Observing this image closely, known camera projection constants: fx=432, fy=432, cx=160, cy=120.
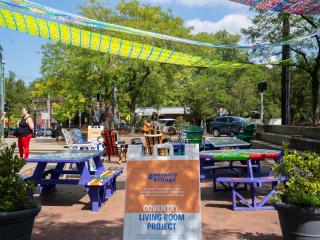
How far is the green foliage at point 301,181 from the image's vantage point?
4324 millimetres

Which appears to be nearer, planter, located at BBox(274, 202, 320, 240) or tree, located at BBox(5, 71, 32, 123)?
planter, located at BBox(274, 202, 320, 240)

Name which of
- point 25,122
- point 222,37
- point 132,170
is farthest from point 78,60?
point 222,37

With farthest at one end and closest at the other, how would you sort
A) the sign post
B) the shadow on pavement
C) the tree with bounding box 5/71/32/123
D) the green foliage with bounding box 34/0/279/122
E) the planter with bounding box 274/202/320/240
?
the tree with bounding box 5/71/32/123 → the green foliage with bounding box 34/0/279/122 → the shadow on pavement → the planter with bounding box 274/202/320/240 → the sign post

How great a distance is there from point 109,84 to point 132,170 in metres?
22.0

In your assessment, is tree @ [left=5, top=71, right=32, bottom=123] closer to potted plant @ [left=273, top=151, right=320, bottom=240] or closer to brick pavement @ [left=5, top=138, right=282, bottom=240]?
brick pavement @ [left=5, top=138, right=282, bottom=240]

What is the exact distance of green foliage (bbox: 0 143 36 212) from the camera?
4016 mm

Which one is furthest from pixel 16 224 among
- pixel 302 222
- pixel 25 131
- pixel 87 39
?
pixel 25 131

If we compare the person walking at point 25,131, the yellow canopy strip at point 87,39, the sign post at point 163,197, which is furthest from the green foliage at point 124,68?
the sign post at point 163,197

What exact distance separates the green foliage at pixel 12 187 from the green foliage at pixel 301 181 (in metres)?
2.59

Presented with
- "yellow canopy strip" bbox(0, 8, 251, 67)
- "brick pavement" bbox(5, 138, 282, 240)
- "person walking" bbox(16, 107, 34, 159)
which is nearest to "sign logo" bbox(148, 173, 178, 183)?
"brick pavement" bbox(5, 138, 282, 240)

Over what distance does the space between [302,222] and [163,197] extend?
142cm

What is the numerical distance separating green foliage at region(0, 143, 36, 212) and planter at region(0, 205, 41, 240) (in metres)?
0.13

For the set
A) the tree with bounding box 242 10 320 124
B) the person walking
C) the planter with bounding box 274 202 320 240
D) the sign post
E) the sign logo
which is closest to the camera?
the sign post

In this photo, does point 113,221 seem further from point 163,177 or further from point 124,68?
point 124,68
